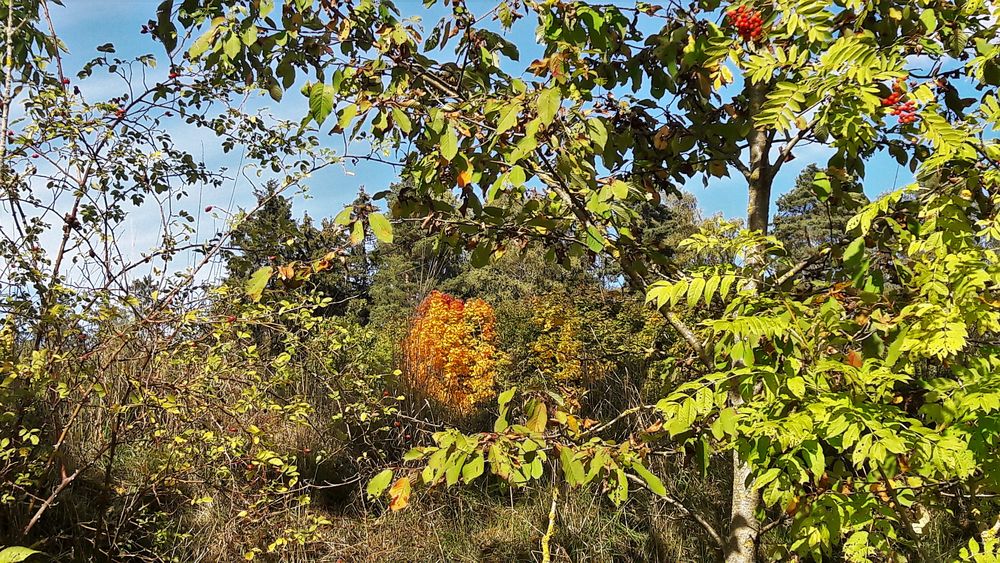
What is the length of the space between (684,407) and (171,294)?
2.09m

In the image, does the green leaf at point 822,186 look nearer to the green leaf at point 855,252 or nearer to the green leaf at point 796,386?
the green leaf at point 855,252

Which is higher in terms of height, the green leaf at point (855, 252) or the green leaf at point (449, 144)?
the green leaf at point (449, 144)

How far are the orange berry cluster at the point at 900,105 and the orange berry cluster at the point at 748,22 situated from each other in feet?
1.18

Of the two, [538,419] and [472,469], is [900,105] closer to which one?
[538,419]

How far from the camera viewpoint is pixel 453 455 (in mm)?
1431

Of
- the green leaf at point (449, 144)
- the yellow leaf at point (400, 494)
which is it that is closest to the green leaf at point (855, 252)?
the green leaf at point (449, 144)

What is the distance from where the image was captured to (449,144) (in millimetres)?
1433

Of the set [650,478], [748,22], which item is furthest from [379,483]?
[748,22]

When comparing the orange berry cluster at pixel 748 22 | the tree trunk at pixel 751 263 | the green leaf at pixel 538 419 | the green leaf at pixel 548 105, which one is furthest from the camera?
the tree trunk at pixel 751 263

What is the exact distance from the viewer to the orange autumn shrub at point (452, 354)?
5715 mm

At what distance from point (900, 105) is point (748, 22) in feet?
1.47

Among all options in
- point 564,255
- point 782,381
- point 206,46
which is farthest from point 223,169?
point 782,381

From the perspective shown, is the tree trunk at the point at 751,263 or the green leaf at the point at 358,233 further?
the tree trunk at the point at 751,263

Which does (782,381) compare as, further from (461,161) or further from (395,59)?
(395,59)
